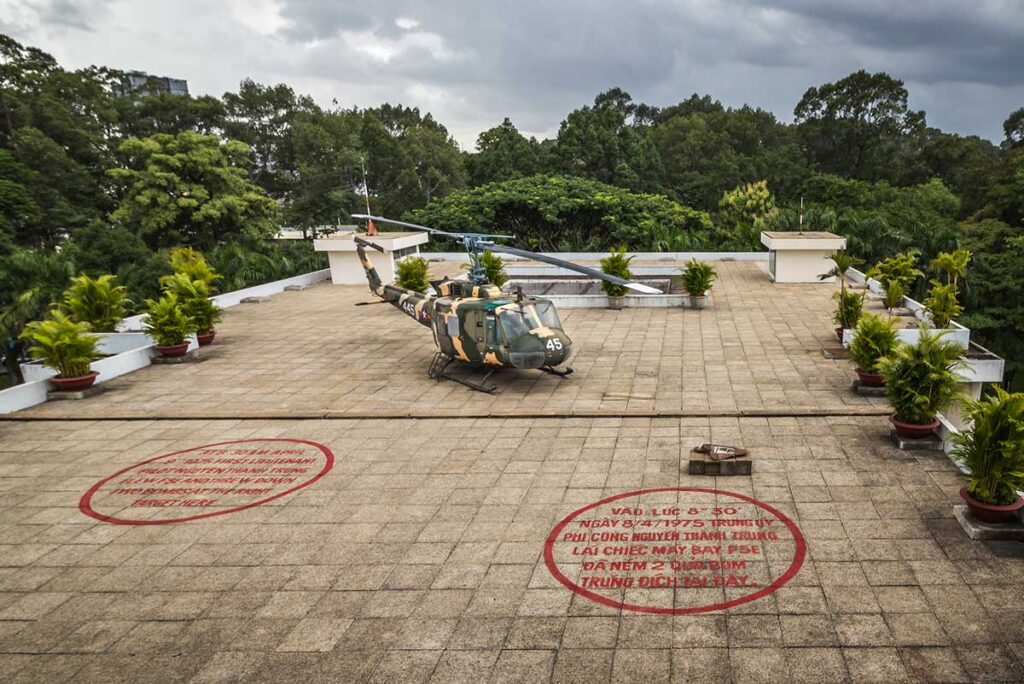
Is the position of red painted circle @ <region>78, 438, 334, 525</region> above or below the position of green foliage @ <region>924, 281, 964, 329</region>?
below

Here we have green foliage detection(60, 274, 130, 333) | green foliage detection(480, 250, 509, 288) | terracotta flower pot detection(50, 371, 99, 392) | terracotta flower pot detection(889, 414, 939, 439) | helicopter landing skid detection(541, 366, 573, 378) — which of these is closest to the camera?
terracotta flower pot detection(889, 414, 939, 439)

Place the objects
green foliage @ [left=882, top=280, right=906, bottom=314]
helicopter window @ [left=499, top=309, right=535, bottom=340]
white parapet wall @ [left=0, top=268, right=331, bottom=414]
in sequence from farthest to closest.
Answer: green foliage @ [left=882, top=280, right=906, bottom=314], white parapet wall @ [left=0, top=268, right=331, bottom=414], helicopter window @ [left=499, top=309, right=535, bottom=340]

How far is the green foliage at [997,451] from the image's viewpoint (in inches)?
330

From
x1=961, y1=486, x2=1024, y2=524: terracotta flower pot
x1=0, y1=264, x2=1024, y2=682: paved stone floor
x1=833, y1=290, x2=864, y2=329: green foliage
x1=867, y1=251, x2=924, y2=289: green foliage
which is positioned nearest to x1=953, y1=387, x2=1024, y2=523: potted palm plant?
x1=961, y1=486, x2=1024, y2=524: terracotta flower pot

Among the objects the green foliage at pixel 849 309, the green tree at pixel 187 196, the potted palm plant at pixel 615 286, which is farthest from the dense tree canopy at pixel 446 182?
the green foliage at pixel 849 309

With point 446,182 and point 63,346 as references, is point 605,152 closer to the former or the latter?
point 446,182

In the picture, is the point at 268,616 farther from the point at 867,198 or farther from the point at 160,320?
the point at 867,198

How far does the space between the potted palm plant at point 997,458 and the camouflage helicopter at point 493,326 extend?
6.77 meters

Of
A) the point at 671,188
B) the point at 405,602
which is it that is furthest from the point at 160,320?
the point at 671,188

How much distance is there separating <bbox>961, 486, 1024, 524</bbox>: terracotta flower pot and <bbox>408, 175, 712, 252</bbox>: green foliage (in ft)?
118

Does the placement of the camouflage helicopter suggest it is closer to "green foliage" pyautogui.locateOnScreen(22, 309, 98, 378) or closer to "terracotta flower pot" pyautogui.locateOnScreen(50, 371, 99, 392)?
"green foliage" pyautogui.locateOnScreen(22, 309, 98, 378)

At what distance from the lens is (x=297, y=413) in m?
15.0

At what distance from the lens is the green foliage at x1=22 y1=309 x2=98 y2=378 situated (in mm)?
16391

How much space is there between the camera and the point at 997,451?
8.52 m
